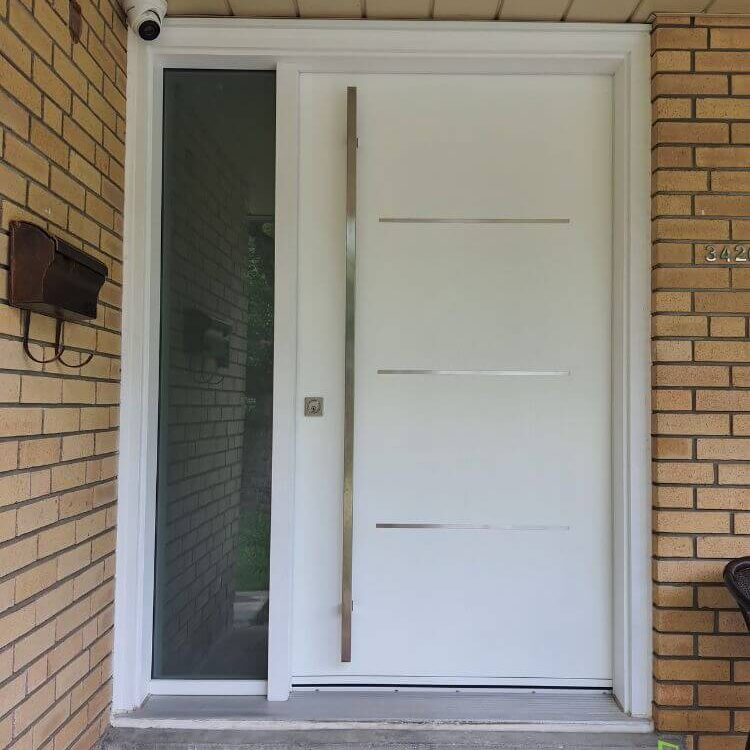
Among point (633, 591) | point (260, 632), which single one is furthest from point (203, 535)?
point (633, 591)

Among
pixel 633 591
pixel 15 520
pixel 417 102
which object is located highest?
pixel 417 102

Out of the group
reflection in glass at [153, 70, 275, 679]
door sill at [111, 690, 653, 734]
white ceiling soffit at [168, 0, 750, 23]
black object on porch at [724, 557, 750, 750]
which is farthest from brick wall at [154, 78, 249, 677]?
black object on porch at [724, 557, 750, 750]

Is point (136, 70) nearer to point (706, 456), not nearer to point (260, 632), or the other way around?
point (260, 632)

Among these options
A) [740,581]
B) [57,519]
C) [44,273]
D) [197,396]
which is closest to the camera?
[44,273]

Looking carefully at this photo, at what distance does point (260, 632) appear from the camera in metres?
2.08

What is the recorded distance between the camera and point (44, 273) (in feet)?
4.62

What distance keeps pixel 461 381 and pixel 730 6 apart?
1.43m

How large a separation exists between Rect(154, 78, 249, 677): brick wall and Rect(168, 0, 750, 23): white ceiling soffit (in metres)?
0.28

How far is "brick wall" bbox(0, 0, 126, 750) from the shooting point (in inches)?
55.0

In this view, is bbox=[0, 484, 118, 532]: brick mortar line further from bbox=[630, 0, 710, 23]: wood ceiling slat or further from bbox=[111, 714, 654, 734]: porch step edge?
bbox=[630, 0, 710, 23]: wood ceiling slat

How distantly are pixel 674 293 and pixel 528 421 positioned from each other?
0.61m

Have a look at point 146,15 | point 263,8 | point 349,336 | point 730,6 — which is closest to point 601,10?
point 730,6

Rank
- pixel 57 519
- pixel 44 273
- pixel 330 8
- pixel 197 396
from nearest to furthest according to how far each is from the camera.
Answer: pixel 44 273 → pixel 57 519 → pixel 330 8 → pixel 197 396

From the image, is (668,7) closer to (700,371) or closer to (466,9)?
(466,9)
